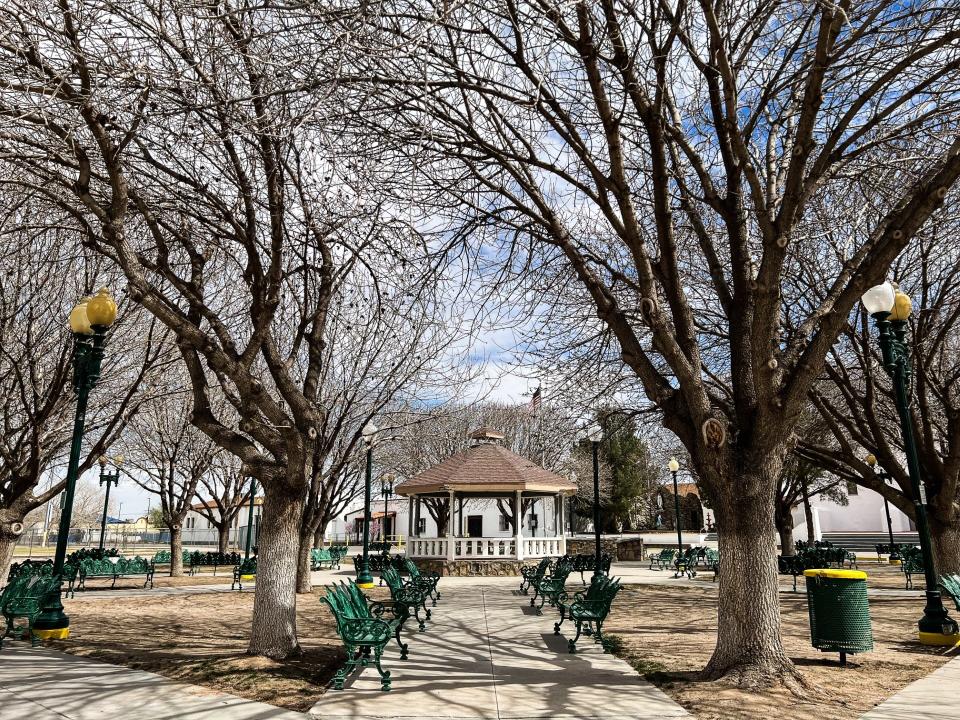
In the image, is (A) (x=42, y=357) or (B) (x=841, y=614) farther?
(A) (x=42, y=357)

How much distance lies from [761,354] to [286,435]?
17.4 ft

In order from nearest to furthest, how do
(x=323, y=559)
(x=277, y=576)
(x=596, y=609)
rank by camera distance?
1. (x=277, y=576)
2. (x=596, y=609)
3. (x=323, y=559)

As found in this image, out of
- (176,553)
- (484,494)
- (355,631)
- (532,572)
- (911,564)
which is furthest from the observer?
(484,494)

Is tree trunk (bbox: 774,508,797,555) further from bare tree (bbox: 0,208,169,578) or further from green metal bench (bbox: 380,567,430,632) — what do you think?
bare tree (bbox: 0,208,169,578)

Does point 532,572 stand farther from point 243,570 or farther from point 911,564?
point 911,564

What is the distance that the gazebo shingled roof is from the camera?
23.8 meters

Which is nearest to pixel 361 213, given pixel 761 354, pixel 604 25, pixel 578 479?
pixel 604 25

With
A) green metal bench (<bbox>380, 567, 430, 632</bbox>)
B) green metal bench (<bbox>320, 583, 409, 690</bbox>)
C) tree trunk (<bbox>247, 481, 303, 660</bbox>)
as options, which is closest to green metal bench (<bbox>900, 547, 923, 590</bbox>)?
green metal bench (<bbox>380, 567, 430, 632</bbox>)

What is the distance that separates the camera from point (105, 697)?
601 centimetres

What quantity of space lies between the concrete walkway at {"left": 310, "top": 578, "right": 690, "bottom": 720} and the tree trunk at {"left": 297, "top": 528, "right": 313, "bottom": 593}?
5874 millimetres

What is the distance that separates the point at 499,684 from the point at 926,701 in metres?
3.93

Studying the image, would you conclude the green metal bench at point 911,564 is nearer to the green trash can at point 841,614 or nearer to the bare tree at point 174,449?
the green trash can at point 841,614

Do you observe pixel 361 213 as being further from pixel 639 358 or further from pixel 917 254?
pixel 917 254

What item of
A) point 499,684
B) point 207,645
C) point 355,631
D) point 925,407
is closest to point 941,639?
point 925,407
